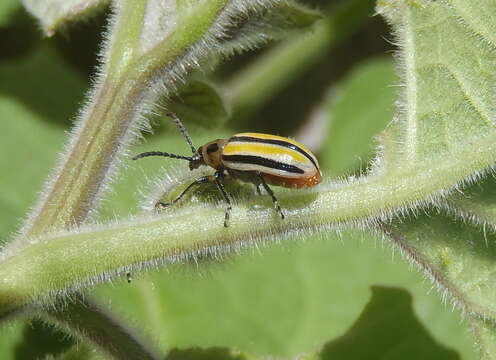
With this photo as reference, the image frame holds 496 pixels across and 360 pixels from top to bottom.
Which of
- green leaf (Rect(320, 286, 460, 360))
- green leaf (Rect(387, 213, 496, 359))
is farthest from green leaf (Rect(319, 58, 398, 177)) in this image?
green leaf (Rect(387, 213, 496, 359))

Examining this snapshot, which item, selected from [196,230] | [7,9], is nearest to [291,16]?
[196,230]

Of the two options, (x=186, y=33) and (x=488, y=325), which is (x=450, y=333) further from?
(x=186, y=33)

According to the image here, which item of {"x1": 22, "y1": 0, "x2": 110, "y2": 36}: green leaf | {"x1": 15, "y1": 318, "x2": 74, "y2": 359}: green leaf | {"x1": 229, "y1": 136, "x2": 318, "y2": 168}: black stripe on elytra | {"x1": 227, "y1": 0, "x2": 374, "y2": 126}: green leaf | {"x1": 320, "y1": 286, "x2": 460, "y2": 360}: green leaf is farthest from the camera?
{"x1": 227, "y1": 0, "x2": 374, "y2": 126}: green leaf

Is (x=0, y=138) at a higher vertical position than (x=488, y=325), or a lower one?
lower

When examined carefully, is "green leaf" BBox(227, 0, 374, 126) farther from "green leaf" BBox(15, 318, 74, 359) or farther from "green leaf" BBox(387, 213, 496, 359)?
"green leaf" BBox(387, 213, 496, 359)

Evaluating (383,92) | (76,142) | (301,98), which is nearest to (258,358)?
(76,142)

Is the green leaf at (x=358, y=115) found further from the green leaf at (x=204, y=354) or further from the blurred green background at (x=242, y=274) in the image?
the green leaf at (x=204, y=354)
